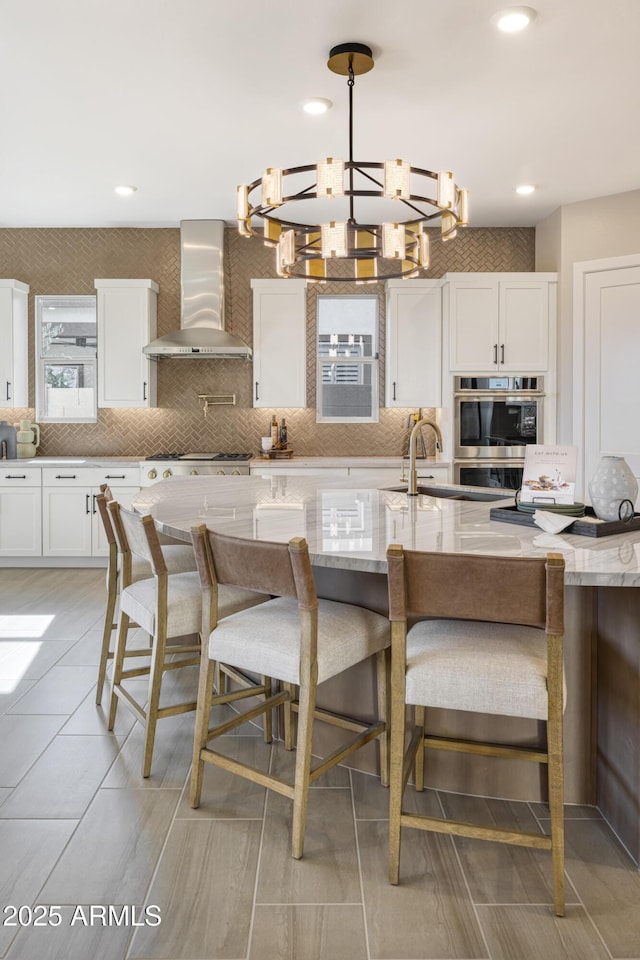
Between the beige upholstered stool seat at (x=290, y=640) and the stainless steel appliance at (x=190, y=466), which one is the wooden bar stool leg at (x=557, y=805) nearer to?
the beige upholstered stool seat at (x=290, y=640)

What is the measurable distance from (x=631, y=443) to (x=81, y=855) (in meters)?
4.62

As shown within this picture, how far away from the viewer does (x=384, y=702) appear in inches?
90.1

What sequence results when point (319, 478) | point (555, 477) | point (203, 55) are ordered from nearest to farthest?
1. point (555, 477)
2. point (203, 55)
3. point (319, 478)

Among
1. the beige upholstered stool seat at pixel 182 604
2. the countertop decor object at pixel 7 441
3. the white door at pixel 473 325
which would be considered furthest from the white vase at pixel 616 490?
the countertop decor object at pixel 7 441

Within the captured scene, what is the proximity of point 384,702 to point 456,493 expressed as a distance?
1.56 metres

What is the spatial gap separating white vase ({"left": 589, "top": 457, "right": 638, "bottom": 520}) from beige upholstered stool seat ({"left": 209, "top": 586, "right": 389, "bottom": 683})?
2.77 ft

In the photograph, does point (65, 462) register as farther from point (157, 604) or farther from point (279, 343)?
point (157, 604)

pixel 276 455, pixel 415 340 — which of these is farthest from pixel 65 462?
pixel 415 340

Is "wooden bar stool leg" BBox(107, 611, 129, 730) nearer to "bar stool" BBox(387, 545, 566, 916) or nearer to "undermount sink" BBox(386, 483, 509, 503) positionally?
"bar stool" BBox(387, 545, 566, 916)

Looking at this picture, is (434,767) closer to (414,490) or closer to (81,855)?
(81,855)

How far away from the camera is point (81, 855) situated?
6.50 feet

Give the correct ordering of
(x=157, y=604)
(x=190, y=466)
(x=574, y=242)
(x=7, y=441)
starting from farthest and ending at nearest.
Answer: (x=7, y=441), (x=190, y=466), (x=574, y=242), (x=157, y=604)

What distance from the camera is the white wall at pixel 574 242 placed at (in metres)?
5.16

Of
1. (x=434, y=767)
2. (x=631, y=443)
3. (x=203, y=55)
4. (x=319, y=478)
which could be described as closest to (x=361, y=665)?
(x=434, y=767)
